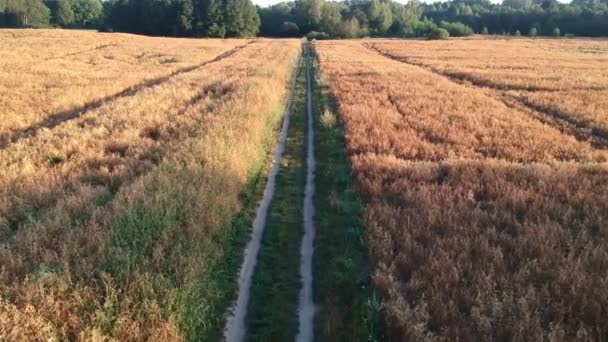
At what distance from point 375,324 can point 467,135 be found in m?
11.3

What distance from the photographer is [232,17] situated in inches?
4419

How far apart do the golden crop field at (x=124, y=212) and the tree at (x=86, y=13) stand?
137190 millimetres

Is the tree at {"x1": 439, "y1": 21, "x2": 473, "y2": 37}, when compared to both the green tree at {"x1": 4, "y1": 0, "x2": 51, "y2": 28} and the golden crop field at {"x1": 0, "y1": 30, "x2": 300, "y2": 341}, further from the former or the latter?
the golden crop field at {"x1": 0, "y1": 30, "x2": 300, "y2": 341}

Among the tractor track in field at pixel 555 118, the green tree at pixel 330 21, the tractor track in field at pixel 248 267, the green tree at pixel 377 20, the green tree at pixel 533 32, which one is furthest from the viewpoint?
the green tree at pixel 377 20

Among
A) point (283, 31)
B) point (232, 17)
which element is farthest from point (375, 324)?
point (283, 31)

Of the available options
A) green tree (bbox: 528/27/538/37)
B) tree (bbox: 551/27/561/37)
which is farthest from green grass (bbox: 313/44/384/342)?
tree (bbox: 551/27/561/37)

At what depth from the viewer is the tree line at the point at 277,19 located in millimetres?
112562

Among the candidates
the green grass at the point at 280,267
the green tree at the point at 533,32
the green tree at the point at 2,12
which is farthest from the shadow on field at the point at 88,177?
the green tree at the point at 2,12

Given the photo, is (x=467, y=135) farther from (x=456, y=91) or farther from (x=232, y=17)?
(x=232, y=17)

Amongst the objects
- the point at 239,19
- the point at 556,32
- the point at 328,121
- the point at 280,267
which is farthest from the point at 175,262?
the point at 556,32

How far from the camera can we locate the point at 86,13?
14262 centimetres

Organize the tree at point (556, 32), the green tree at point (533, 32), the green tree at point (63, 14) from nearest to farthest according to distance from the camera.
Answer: the tree at point (556, 32)
the green tree at point (533, 32)
the green tree at point (63, 14)

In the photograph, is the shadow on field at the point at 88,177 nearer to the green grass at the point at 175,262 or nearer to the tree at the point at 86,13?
the green grass at the point at 175,262

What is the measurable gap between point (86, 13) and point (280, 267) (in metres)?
156
